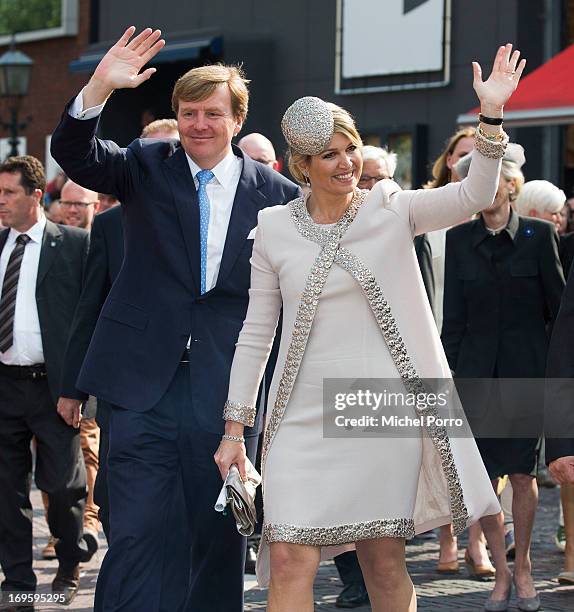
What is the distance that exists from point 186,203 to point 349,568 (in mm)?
2468

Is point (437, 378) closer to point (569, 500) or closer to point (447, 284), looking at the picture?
point (447, 284)

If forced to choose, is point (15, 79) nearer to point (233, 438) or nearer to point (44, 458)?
point (44, 458)

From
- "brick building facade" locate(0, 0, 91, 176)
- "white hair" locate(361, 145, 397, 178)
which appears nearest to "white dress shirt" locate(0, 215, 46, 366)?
"white hair" locate(361, 145, 397, 178)

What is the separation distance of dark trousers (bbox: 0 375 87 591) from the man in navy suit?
7.19 ft

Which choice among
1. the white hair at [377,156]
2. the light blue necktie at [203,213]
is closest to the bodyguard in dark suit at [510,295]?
the white hair at [377,156]

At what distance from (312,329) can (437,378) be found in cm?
44

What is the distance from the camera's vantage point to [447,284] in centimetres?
786

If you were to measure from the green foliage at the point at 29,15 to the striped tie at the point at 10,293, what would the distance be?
16.6m

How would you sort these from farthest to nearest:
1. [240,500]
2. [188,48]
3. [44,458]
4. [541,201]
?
[188,48], [541,201], [44,458], [240,500]

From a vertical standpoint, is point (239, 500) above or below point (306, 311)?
below

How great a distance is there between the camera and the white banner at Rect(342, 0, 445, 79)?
1702cm

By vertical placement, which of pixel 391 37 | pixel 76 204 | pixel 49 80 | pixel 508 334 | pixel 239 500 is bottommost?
→ pixel 239 500

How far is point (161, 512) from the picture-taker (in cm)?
544

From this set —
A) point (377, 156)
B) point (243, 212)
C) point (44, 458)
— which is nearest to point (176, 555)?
point (243, 212)
